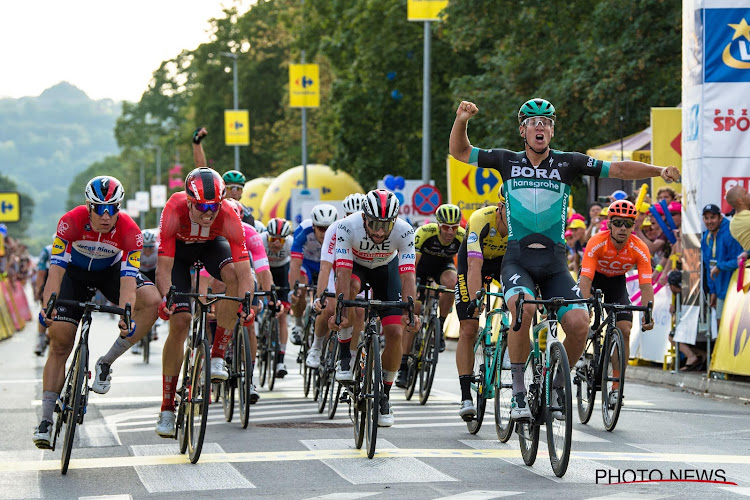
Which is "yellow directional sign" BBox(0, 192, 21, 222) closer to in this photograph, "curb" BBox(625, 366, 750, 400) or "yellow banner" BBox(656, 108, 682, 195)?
"yellow banner" BBox(656, 108, 682, 195)

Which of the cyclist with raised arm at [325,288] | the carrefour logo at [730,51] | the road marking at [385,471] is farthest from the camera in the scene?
the carrefour logo at [730,51]

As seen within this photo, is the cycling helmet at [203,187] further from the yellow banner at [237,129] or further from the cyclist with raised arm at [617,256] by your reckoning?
the yellow banner at [237,129]

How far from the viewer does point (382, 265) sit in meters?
11.2

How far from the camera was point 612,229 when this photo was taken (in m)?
12.4

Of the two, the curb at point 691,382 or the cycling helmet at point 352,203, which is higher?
the cycling helmet at point 352,203

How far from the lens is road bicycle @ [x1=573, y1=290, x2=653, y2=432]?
11.4 metres

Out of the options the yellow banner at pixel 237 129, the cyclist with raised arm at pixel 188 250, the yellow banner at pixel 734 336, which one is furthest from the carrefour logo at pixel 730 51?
the yellow banner at pixel 237 129

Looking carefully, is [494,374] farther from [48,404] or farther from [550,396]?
[48,404]

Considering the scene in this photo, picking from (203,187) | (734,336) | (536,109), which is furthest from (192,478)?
(734,336)

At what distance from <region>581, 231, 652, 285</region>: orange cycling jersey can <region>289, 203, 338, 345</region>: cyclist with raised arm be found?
3.03m

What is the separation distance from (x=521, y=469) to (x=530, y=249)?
4.82 ft

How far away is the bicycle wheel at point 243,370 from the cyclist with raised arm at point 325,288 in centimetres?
72

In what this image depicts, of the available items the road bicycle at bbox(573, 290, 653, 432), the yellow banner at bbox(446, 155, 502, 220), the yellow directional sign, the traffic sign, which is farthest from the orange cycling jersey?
the yellow directional sign

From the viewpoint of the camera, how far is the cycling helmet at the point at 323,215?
14508 millimetres
